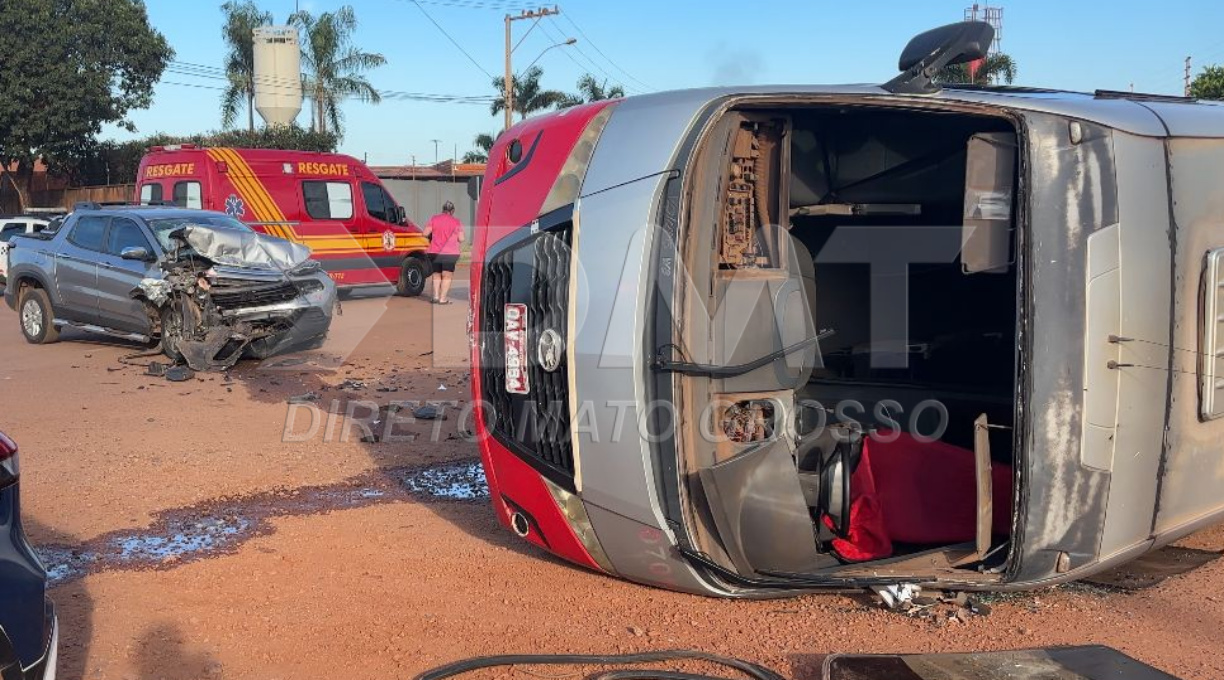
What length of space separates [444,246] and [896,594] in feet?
50.4

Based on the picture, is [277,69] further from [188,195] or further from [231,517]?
[231,517]

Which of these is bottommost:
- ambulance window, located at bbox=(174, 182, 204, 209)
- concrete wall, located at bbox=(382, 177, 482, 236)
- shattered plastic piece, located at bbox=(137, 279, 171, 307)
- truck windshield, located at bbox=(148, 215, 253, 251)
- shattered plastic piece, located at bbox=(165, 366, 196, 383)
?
shattered plastic piece, located at bbox=(165, 366, 196, 383)

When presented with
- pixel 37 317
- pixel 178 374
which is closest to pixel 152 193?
pixel 37 317

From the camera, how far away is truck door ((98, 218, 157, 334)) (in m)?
12.5

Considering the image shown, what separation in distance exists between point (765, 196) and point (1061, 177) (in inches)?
50.0

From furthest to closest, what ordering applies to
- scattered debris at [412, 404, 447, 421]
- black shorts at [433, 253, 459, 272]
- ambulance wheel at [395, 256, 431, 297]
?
ambulance wheel at [395, 256, 431, 297]
black shorts at [433, 253, 459, 272]
scattered debris at [412, 404, 447, 421]

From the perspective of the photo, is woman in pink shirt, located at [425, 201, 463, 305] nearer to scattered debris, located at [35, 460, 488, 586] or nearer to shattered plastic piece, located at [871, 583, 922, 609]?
scattered debris, located at [35, 460, 488, 586]

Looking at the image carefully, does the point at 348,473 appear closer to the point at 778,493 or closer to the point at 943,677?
the point at 778,493

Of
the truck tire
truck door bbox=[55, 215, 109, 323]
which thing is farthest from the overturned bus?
the truck tire

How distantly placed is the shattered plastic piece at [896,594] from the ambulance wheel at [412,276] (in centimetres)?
1754

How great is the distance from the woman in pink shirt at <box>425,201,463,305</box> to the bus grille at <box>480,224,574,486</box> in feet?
45.9

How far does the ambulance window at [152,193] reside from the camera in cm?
1912

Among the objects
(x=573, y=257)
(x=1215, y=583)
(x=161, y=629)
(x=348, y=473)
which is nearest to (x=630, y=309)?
(x=573, y=257)

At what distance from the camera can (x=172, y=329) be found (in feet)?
39.1
